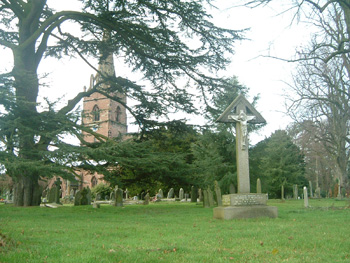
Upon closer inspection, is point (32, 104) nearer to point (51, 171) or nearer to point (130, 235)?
point (51, 171)

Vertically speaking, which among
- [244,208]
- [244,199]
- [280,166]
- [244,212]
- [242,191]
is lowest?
[244,212]

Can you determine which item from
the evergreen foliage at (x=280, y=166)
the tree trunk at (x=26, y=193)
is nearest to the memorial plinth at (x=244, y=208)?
the tree trunk at (x=26, y=193)

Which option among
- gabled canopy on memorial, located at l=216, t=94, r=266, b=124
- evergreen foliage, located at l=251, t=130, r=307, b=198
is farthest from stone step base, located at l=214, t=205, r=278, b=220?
evergreen foliage, located at l=251, t=130, r=307, b=198

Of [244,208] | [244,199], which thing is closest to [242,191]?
[244,199]

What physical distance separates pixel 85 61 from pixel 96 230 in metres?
12.2

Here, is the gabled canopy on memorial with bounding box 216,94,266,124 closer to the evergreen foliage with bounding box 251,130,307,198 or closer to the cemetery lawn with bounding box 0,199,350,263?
the cemetery lawn with bounding box 0,199,350,263

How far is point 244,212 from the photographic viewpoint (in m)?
9.49

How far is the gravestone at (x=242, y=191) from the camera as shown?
9500mm

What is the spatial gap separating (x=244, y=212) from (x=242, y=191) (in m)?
0.75

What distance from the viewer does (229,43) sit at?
1505 cm

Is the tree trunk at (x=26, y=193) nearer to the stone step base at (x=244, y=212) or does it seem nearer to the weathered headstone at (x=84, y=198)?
the weathered headstone at (x=84, y=198)

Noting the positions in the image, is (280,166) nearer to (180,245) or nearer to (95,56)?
(95,56)

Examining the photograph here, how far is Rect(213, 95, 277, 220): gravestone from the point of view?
9.50m

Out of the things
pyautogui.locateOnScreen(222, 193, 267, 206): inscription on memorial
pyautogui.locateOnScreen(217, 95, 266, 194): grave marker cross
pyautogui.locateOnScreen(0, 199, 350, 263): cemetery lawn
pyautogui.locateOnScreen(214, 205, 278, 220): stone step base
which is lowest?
pyautogui.locateOnScreen(0, 199, 350, 263): cemetery lawn
